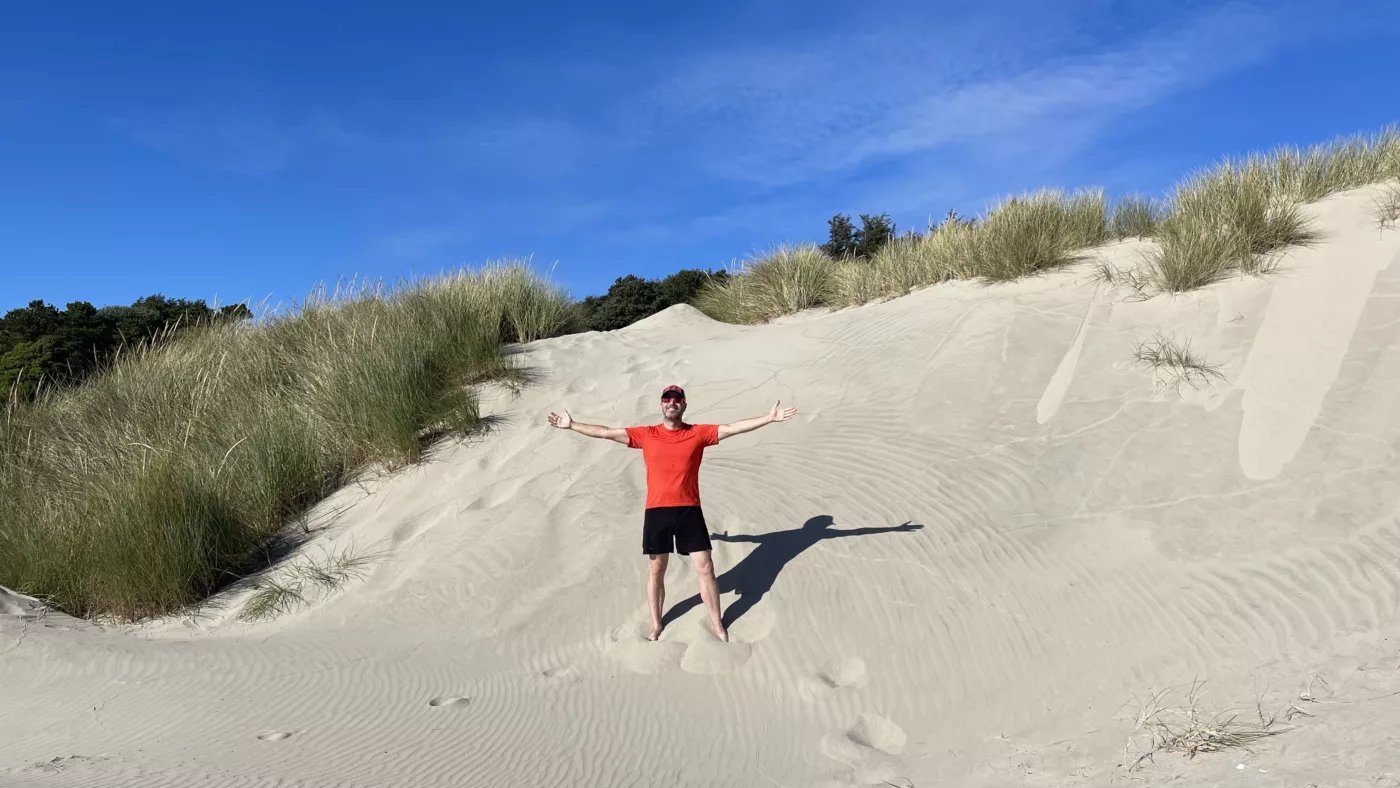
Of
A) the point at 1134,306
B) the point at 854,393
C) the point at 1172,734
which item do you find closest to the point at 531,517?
the point at 854,393

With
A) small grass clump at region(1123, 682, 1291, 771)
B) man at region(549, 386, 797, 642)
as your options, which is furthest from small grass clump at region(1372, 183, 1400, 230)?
man at region(549, 386, 797, 642)

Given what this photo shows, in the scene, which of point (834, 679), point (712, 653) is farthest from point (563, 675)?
point (834, 679)

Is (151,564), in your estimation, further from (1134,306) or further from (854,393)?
(1134,306)

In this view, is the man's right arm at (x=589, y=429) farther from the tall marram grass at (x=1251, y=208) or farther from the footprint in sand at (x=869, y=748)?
the tall marram grass at (x=1251, y=208)

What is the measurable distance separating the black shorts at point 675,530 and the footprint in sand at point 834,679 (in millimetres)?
981

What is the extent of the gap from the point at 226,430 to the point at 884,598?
7031mm

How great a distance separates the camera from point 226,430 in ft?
28.6

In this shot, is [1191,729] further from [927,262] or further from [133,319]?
[133,319]

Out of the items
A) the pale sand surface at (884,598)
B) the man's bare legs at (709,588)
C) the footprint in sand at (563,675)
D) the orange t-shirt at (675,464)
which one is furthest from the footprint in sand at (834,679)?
the footprint in sand at (563,675)

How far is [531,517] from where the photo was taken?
7.15 meters

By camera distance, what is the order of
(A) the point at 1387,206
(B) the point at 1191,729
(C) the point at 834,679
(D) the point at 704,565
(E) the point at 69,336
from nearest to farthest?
1. (B) the point at 1191,729
2. (C) the point at 834,679
3. (D) the point at 704,565
4. (A) the point at 1387,206
5. (E) the point at 69,336

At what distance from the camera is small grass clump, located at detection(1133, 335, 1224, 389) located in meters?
7.50

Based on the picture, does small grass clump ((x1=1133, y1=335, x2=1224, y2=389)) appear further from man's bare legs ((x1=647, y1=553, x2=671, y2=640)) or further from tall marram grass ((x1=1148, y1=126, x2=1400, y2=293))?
man's bare legs ((x1=647, y1=553, x2=671, y2=640))

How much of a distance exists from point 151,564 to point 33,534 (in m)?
1.25
